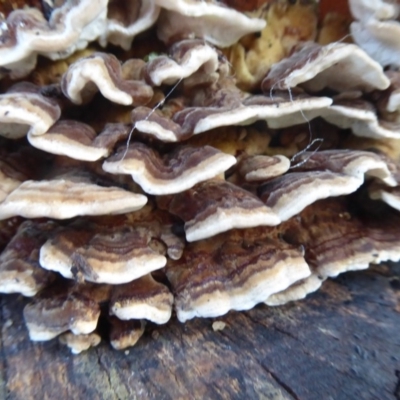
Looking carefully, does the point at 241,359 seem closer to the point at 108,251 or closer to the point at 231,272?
the point at 231,272

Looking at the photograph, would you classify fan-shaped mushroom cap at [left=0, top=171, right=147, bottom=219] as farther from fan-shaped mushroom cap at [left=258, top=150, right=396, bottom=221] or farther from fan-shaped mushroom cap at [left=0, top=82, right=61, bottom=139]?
fan-shaped mushroom cap at [left=258, top=150, right=396, bottom=221]

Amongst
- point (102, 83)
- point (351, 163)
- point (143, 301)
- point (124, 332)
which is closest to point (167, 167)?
point (102, 83)

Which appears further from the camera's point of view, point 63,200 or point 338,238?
point 338,238

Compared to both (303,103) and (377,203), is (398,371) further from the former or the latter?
(303,103)

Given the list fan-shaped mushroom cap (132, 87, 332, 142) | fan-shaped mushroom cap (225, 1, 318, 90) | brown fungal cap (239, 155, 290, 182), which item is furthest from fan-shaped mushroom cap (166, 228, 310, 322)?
fan-shaped mushroom cap (225, 1, 318, 90)

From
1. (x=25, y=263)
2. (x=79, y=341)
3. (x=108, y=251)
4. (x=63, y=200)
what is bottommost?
(x=79, y=341)

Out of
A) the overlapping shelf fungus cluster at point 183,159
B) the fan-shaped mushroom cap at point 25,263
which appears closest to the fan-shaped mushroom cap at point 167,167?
the overlapping shelf fungus cluster at point 183,159
